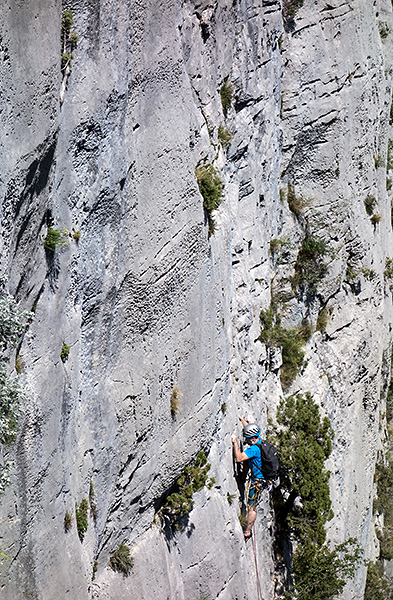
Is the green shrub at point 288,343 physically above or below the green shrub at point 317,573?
above

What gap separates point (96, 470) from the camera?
23.7 feet

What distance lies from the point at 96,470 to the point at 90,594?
1.44 metres

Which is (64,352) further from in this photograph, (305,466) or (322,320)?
(322,320)

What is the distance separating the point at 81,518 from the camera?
6.93 meters

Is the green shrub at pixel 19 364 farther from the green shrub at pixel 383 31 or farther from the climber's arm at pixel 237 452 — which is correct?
the green shrub at pixel 383 31

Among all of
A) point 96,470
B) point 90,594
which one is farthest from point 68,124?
point 90,594

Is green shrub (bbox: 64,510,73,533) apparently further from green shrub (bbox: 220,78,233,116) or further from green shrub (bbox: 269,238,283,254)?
green shrub (bbox: 269,238,283,254)

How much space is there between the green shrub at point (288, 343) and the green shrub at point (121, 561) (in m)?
5.41

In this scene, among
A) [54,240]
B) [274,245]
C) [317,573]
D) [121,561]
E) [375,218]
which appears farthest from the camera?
[375,218]

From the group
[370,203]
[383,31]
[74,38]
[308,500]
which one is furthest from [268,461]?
[383,31]

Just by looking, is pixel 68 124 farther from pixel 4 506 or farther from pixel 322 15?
pixel 322 15

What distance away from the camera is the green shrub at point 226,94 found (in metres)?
9.84

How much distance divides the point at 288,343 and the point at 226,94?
5420 mm

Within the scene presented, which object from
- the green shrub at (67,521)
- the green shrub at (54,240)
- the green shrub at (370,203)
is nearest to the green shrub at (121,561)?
the green shrub at (67,521)
